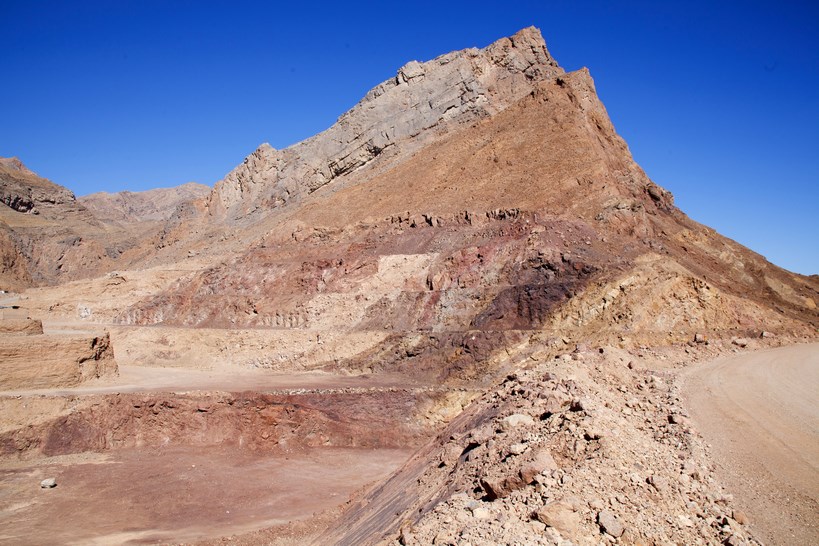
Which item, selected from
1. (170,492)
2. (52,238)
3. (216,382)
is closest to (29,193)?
(52,238)

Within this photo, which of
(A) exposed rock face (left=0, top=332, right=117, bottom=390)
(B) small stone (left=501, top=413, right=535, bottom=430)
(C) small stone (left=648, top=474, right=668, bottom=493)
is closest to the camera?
(C) small stone (left=648, top=474, right=668, bottom=493)

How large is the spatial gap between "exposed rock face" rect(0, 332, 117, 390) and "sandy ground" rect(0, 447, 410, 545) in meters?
3.76

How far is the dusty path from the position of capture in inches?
257

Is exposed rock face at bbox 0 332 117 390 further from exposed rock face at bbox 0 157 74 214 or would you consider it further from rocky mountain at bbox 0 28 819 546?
exposed rock face at bbox 0 157 74 214

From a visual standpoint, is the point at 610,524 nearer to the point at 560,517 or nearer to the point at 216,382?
the point at 560,517

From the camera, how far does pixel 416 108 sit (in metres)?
51.8

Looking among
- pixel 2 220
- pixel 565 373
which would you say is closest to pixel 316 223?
pixel 565 373

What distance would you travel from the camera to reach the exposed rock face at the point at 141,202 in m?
124

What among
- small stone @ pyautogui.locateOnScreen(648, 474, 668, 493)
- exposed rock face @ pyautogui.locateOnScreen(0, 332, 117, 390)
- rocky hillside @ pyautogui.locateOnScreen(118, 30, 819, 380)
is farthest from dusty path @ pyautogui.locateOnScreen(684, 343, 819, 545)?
exposed rock face @ pyautogui.locateOnScreen(0, 332, 117, 390)

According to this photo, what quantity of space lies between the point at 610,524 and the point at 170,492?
1233 cm

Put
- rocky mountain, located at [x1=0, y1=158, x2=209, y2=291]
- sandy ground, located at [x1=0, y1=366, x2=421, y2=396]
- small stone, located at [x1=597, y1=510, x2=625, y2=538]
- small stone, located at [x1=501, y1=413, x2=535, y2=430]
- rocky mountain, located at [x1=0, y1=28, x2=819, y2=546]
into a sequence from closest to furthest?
small stone, located at [x1=597, y1=510, x2=625, y2=538], rocky mountain, located at [x1=0, y1=28, x2=819, y2=546], small stone, located at [x1=501, y1=413, x2=535, y2=430], sandy ground, located at [x1=0, y1=366, x2=421, y2=396], rocky mountain, located at [x1=0, y1=158, x2=209, y2=291]

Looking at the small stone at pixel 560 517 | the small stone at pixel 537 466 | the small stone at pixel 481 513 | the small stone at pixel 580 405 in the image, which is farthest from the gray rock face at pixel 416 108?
the small stone at pixel 560 517

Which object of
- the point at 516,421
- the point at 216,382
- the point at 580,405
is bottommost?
the point at 216,382

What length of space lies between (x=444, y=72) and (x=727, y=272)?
3152 cm
